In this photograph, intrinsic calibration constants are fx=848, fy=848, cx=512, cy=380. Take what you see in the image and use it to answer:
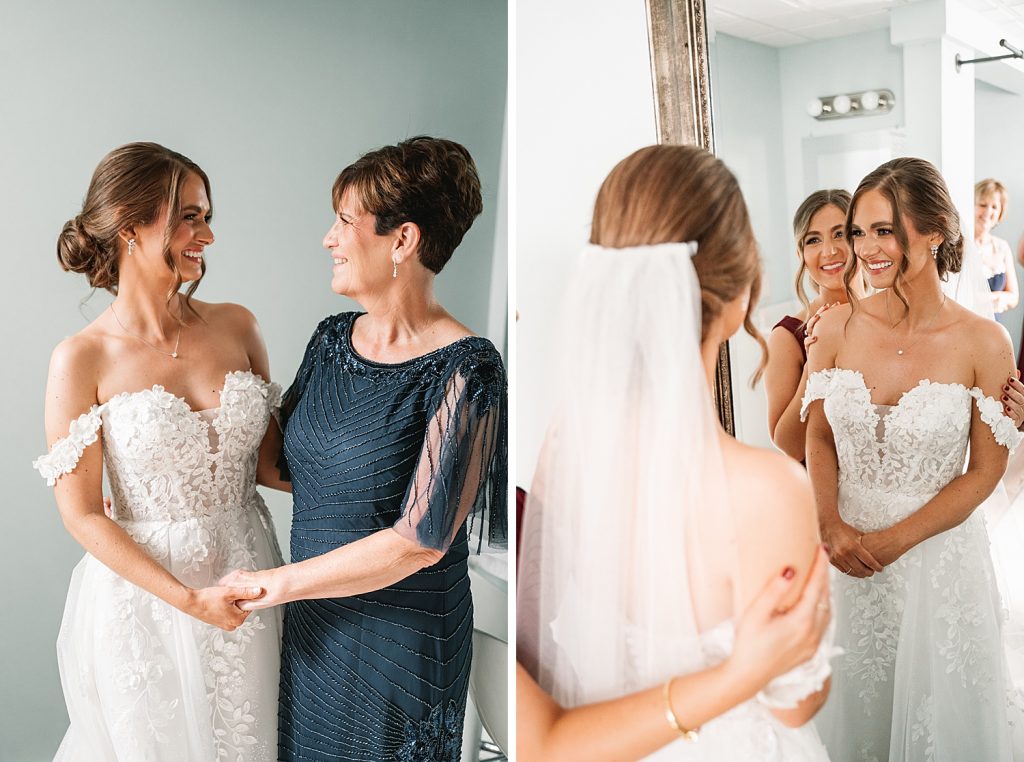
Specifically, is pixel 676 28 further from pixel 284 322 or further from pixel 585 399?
pixel 284 322

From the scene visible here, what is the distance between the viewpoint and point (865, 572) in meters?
1.11

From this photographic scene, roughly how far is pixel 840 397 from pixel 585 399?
1.10ft

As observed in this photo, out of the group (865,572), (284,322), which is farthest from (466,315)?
(865,572)

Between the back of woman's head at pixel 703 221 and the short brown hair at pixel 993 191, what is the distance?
278 millimetres

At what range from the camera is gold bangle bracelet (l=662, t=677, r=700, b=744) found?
113cm

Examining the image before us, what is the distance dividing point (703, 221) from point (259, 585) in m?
1.02

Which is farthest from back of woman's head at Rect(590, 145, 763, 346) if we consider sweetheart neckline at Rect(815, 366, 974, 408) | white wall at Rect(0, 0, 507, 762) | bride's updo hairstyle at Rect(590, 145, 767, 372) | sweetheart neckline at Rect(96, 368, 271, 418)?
sweetheart neckline at Rect(96, 368, 271, 418)

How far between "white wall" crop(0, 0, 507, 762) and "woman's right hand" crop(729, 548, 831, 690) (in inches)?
35.9

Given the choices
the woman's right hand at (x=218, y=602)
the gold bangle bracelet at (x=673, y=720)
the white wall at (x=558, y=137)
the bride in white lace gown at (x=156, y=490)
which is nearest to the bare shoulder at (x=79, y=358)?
the bride in white lace gown at (x=156, y=490)

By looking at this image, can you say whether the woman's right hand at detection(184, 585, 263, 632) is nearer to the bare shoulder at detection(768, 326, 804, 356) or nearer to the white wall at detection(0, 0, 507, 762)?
the white wall at detection(0, 0, 507, 762)

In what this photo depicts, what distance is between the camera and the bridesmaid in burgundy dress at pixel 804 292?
108 centimetres

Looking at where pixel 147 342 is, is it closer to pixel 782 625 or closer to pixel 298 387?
pixel 298 387

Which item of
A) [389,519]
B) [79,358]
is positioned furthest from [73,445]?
[389,519]

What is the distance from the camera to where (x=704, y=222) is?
1079 millimetres
